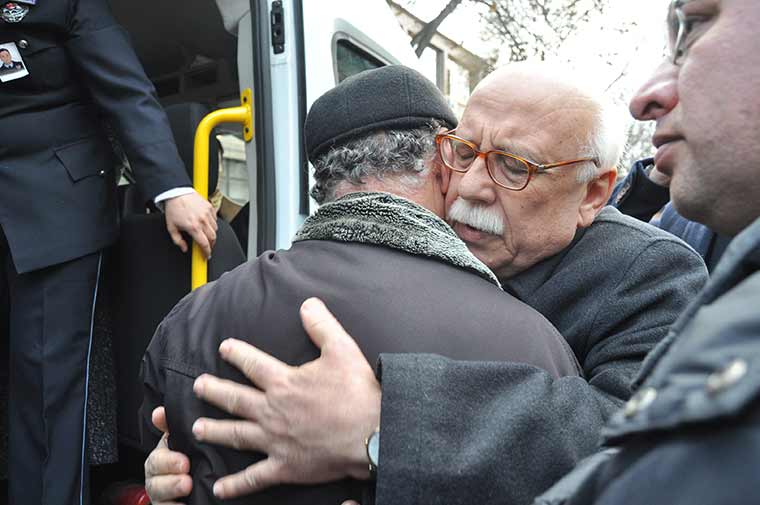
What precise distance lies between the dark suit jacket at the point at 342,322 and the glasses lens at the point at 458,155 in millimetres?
443

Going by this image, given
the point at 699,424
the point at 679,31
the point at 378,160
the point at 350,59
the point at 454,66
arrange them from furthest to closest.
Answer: the point at 454,66 → the point at 350,59 → the point at 378,160 → the point at 679,31 → the point at 699,424

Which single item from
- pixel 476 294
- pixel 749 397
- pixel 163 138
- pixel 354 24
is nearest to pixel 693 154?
pixel 476 294

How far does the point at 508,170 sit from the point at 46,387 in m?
1.46

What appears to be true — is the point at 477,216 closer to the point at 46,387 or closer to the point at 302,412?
the point at 302,412

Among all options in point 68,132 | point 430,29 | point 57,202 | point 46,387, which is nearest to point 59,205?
point 57,202

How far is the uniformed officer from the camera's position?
187 centimetres

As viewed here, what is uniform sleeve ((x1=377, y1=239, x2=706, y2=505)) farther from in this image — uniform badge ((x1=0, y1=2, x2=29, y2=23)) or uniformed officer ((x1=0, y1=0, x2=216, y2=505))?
uniform badge ((x1=0, y1=2, x2=29, y2=23))

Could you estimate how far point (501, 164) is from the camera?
1.52 metres

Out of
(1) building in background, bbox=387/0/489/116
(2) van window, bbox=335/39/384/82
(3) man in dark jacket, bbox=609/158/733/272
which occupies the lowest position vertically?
(1) building in background, bbox=387/0/489/116

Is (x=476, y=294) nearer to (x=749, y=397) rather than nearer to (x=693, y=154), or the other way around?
(x=693, y=154)

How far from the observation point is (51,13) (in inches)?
72.5

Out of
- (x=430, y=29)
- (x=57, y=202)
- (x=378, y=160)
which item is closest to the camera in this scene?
(x=378, y=160)

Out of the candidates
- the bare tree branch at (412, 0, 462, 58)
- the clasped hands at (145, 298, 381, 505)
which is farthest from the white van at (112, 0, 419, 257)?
the bare tree branch at (412, 0, 462, 58)

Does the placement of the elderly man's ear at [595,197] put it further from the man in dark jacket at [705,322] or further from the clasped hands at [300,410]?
the clasped hands at [300,410]
